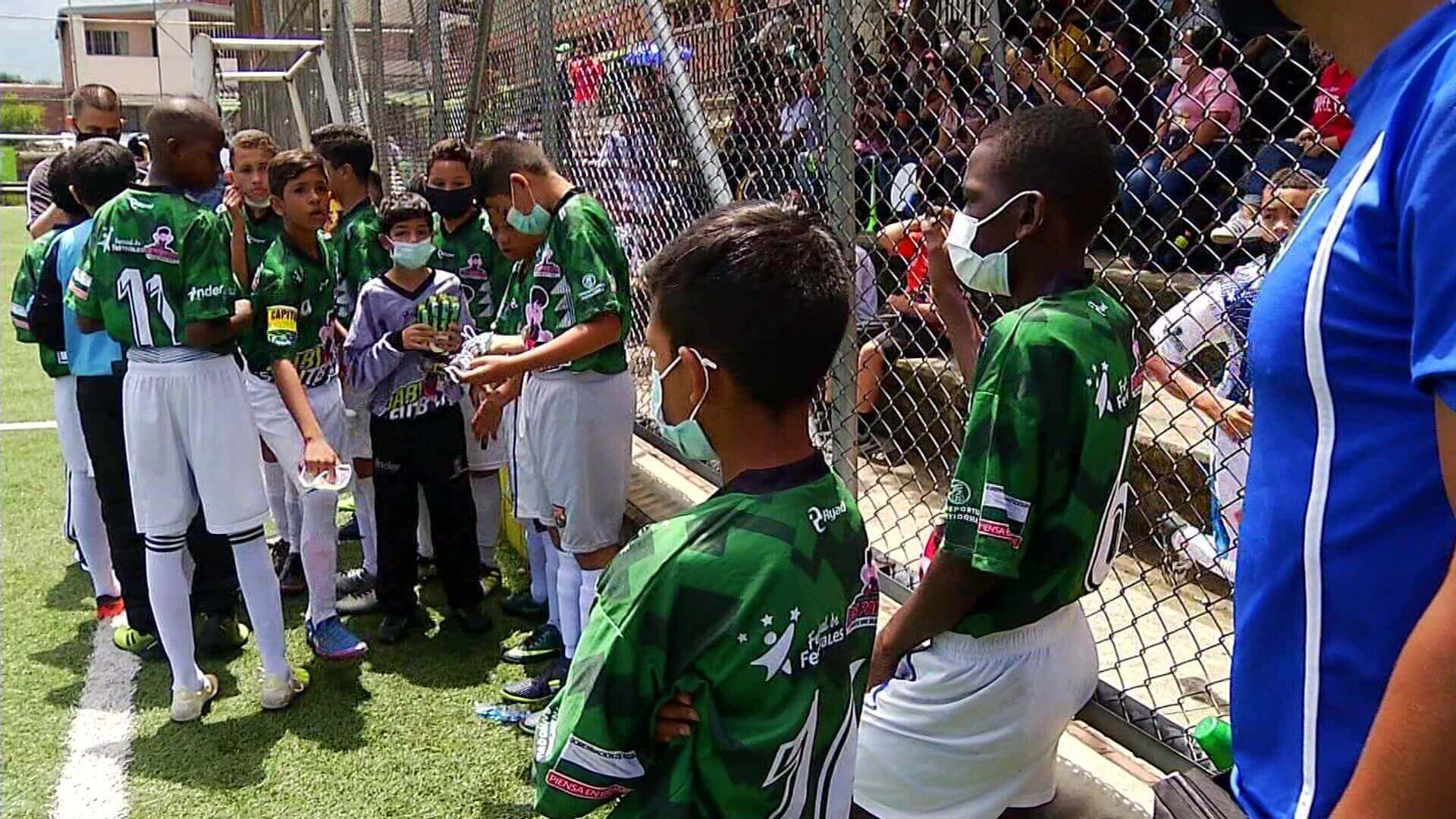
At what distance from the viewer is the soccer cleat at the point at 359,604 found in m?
4.80

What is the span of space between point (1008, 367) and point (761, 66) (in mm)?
2807

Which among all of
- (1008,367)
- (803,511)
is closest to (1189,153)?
(1008,367)

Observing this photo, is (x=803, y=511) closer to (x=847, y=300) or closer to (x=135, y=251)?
(x=847, y=300)

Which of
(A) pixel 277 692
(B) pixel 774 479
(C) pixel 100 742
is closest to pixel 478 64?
(A) pixel 277 692

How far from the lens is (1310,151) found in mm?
3115

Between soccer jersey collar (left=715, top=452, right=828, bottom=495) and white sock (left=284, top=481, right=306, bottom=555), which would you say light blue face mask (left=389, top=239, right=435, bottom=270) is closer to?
white sock (left=284, top=481, right=306, bottom=555)

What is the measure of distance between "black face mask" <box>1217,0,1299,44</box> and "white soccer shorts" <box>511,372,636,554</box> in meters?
2.59

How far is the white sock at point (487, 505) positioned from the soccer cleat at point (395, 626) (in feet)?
1.56

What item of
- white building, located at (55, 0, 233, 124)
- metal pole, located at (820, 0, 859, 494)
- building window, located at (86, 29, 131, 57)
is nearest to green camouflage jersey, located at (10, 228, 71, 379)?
metal pole, located at (820, 0, 859, 494)

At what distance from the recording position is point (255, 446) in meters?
3.83

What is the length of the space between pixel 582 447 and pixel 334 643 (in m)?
1.45

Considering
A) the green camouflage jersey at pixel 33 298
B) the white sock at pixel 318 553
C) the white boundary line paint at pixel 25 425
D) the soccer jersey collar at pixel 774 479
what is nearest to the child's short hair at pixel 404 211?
the white sock at pixel 318 553

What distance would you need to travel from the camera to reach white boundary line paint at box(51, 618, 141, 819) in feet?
11.0

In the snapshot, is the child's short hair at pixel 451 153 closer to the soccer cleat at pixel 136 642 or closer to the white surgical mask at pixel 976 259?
the soccer cleat at pixel 136 642
